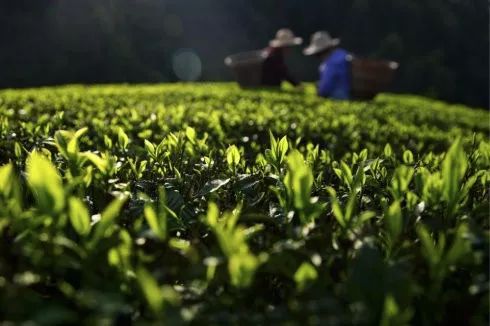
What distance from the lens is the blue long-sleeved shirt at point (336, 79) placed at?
12016 mm

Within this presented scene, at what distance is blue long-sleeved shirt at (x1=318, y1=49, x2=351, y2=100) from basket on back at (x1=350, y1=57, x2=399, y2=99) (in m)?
1.92

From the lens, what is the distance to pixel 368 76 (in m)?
14.1

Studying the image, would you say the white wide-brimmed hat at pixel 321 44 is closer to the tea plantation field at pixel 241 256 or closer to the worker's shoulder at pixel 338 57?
the worker's shoulder at pixel 338 57

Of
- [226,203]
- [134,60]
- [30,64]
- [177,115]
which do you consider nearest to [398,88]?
[134,60]

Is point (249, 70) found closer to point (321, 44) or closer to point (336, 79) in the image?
point (321, 44)

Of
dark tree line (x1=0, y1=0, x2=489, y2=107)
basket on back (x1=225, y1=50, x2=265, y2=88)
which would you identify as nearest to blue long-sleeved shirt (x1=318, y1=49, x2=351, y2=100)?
basket on back (x1=225, y1=50, x2=265, y2=88)

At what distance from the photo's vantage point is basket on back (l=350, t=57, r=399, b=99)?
14.1m

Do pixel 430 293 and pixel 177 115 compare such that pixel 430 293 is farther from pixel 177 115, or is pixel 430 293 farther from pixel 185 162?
pixel 177 115

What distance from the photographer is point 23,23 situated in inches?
929

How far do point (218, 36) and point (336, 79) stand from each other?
771 inches

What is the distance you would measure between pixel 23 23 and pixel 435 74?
19305 mm

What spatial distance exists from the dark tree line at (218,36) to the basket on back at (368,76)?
10.8 metres

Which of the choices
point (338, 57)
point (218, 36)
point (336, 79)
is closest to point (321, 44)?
point (338, 57)

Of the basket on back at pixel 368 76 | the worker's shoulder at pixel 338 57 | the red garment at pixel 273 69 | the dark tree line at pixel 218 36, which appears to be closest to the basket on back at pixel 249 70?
the red garment at pixel 273 69
